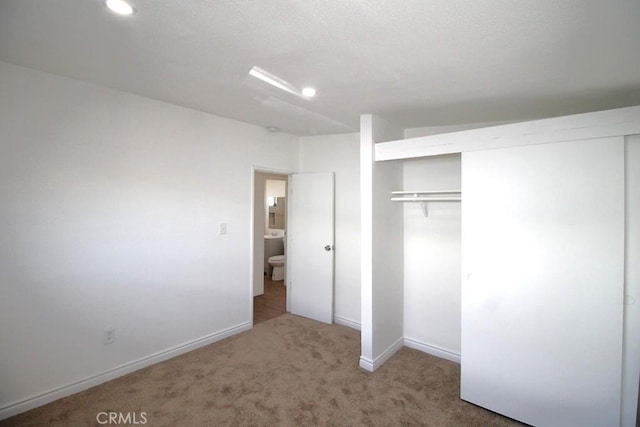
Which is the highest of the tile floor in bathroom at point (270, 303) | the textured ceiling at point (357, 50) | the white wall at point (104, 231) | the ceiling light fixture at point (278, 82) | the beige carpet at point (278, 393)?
the ceiling light fixture at point (278, 82)

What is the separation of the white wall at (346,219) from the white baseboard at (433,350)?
27.0 inches

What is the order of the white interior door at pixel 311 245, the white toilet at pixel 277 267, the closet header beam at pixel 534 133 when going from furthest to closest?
the white toilet at pixel 277 267
the white interior door at pixel 311 245
the closet header beam at pixel 534 133

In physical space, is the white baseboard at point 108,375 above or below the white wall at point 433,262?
below

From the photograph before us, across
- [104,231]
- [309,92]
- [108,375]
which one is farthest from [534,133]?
[108,375]

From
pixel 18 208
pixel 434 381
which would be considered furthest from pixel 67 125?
pixel 434 381

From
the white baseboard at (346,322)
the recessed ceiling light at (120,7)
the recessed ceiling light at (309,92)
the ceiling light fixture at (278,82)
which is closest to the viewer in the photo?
the recessed ceiling light at (120,7)

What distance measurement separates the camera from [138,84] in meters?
2.35

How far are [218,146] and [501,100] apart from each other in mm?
2748

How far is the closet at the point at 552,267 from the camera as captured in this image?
6.06 ft

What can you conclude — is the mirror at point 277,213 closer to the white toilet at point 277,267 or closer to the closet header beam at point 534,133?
the white toilet at point 277,267

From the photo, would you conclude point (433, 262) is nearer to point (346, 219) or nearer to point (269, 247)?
point (346, 219)

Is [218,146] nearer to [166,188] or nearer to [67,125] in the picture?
[166,188]

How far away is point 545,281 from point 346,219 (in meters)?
2.19

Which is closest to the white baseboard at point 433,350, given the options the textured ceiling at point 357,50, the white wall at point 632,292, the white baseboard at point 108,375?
the white wall at point 632,292
